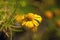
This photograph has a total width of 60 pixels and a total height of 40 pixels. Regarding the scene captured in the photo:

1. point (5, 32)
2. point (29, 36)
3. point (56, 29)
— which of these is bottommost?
point (56, 29)

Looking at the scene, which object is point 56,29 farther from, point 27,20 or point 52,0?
point 27,20

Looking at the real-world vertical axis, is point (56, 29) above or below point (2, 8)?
below

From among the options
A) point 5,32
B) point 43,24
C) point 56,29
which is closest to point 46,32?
point 43,24

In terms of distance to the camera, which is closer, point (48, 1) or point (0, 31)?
point (0, 31)

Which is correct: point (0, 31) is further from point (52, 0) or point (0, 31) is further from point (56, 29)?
point (52, 0)

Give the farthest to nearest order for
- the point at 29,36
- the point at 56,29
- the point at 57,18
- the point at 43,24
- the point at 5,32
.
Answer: the point at 57,18, the point at 56,29, the point at 43,24, the point at 29,36, the point at 5,32

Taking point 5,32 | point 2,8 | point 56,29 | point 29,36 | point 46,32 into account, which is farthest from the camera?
point 56,29
